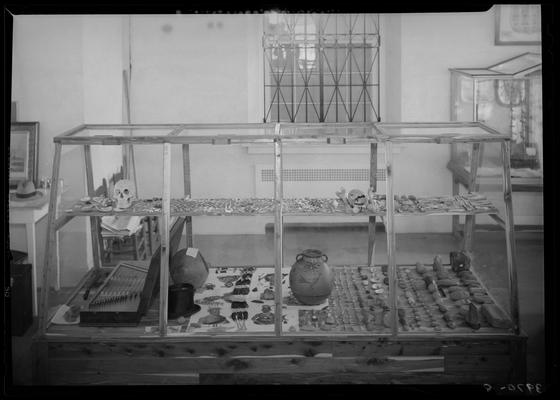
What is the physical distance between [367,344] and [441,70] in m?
3.54

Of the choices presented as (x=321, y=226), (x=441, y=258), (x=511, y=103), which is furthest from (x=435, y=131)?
(x=441, y=258)

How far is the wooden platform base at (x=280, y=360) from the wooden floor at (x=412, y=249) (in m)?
1.37

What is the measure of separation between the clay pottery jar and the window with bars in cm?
285

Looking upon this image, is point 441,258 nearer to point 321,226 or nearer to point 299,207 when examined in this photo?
point 299,207

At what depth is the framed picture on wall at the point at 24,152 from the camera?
220 inches

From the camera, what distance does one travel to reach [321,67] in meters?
7.48

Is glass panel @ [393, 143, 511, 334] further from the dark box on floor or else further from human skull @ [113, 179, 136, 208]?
the dark box on floor

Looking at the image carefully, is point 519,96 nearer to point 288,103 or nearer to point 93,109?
point 288,103

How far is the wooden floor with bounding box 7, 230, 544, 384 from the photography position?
19.6 ft

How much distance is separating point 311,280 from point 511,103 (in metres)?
3.14

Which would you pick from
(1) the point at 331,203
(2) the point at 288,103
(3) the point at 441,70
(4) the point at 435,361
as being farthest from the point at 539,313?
(2) the point at 288,103

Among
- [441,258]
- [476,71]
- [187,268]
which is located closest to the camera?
[187,268]

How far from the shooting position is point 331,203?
14.9ft

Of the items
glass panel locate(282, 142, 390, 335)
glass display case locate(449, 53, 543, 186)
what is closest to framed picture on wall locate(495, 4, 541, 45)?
glass display case locate(449, 53, 543, 186)
